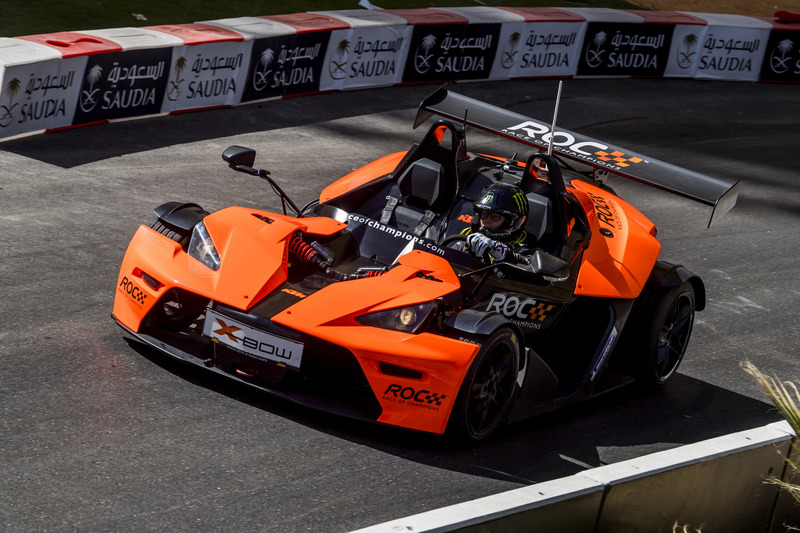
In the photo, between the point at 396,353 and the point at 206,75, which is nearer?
the point at 396,353

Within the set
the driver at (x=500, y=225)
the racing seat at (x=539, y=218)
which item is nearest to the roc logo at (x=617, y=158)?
the racing seat at (x=539, y=218)

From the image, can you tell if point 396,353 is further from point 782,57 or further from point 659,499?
point 782,57

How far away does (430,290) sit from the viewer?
656 cm

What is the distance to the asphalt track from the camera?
5531 millimetres

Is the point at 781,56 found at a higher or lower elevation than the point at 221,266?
higher

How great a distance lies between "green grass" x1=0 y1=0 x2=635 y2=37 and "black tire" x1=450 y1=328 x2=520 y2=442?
13.4 metres

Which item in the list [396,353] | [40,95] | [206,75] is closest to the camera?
[396,353]

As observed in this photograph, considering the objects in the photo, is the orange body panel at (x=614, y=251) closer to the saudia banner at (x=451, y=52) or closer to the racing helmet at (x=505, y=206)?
the racing helmet at (x=505, y=206)

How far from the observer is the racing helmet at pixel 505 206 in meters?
7.45

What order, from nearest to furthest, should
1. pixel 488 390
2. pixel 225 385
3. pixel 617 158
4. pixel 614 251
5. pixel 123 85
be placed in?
pixel 488 390
pixel 225 385
pixel 614 251
pixel 617 158
pixel 123 85

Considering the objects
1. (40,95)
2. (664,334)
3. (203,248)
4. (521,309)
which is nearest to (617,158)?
(664,334)

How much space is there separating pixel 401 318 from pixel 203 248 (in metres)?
1.40

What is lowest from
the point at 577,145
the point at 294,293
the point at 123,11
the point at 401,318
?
the point at 123,11

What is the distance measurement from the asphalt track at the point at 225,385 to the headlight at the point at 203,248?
2.36 ft
